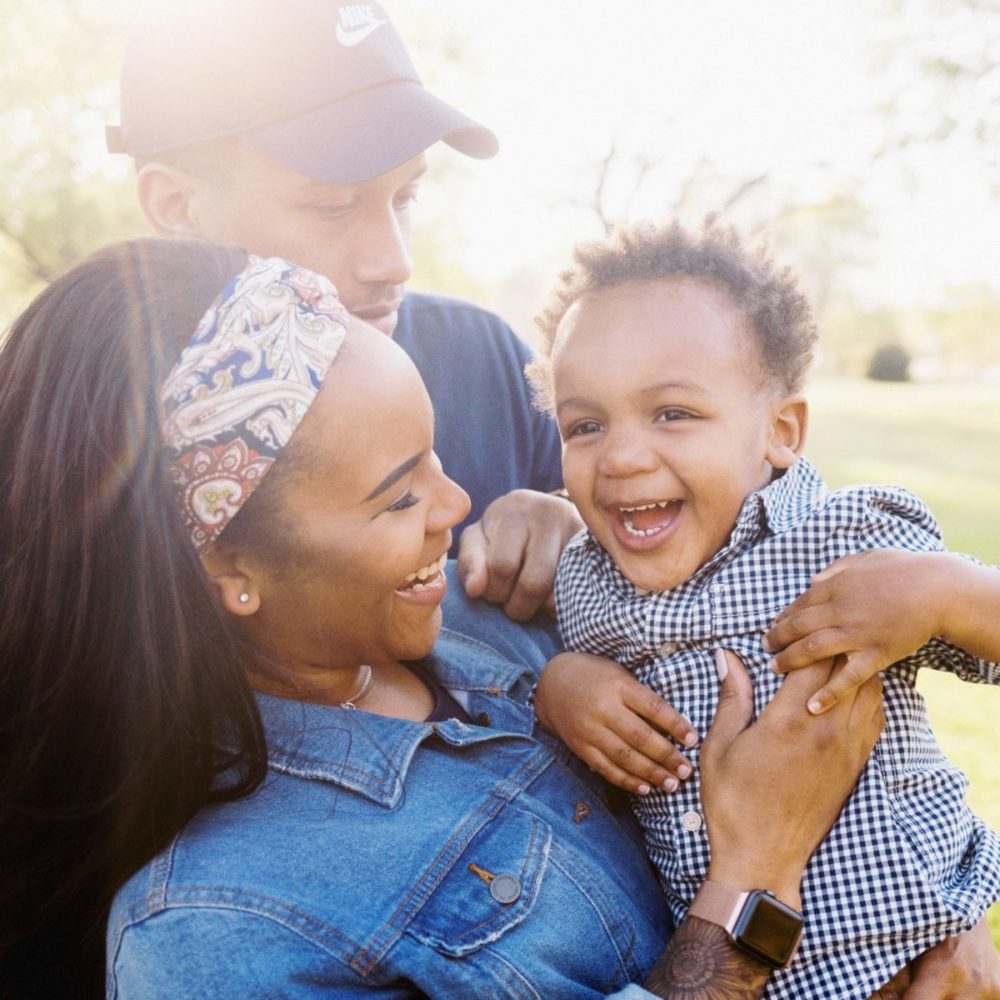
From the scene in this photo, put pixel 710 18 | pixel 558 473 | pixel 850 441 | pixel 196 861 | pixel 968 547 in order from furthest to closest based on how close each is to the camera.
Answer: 1. pixel 710 18
2. pixel 850 441
3. pixel 968 547
4. pixel 558 473
5. pixel 196 861

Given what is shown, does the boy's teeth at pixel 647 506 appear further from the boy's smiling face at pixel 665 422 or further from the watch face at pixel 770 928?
the watch face at pixel 770 928

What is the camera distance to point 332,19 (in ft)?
9.37

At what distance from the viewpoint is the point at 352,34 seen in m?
2.89

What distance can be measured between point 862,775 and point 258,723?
120cm

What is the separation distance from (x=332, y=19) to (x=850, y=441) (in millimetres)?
21551

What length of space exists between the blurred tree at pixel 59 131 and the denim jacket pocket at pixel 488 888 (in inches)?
586

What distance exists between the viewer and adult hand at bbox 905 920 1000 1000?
6.66 ft

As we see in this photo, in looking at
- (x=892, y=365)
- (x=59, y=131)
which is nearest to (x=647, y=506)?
(x=59, y=131)

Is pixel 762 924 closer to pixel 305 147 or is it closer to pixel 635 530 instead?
pixel 635 530

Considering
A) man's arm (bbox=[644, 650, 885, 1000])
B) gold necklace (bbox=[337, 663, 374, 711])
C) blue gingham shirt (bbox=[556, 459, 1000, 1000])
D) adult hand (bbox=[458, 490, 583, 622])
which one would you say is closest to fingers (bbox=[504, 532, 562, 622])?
adult hand (bbox=[458, 490, 583, 622])

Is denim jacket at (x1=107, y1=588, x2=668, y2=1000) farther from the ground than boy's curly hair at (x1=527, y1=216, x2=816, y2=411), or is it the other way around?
boy's curly hair at (x1=527, y1=216, x2=816, y2=411)

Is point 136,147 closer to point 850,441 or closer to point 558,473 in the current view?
point 558,473

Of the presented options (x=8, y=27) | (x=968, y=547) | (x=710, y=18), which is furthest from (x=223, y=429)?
(x=710, y=18)

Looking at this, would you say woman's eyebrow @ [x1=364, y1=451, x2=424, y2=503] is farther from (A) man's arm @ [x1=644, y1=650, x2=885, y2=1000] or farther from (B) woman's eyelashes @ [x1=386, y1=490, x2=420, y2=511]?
(A) man's arm @ [x1=644, y1=650, x2=885, y2=1000]
